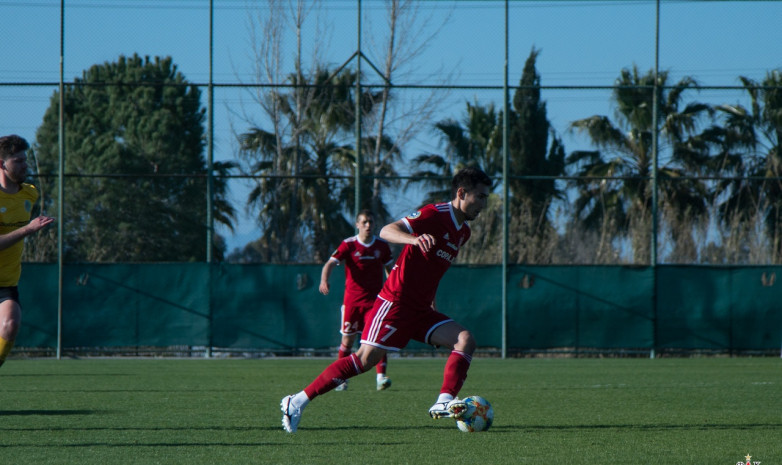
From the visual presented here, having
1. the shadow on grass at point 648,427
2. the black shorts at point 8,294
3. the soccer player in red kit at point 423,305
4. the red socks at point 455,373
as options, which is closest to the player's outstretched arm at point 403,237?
the soccer player in red kit at point 423,305

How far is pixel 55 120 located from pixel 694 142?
84.8 ft

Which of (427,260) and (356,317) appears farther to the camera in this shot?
(356,317)

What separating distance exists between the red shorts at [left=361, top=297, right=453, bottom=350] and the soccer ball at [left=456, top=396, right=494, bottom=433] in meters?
0.65

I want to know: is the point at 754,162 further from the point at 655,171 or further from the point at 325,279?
the point at 325,279

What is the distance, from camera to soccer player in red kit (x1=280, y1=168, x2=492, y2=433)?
21.2ft

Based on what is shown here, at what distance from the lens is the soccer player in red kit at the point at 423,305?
6.47m

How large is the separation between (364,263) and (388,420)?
368 centimetres

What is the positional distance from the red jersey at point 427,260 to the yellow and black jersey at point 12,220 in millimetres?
2658

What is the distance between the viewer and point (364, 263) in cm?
1091

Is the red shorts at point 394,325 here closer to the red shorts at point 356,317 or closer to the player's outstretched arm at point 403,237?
the player's outstretched arm at point 403,237

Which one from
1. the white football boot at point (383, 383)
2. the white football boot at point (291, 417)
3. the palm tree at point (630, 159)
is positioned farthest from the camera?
the palm tree at point (630, 159)

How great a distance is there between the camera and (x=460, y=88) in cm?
1891

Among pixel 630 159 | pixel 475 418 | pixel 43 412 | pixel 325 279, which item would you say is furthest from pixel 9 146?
pixel 630 159

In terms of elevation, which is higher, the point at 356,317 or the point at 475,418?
the point at 356,317
